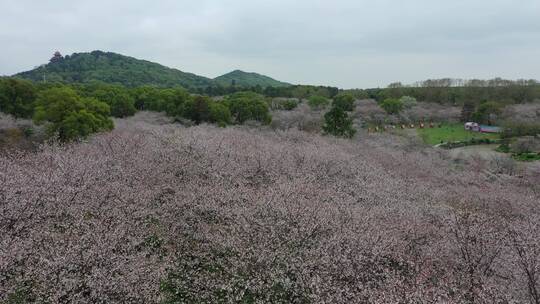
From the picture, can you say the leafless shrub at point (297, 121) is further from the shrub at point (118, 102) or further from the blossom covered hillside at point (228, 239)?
the blossom covered hillside at point (228, 239)

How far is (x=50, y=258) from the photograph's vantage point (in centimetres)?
780

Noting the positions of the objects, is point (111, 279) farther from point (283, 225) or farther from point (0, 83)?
point (0, 83)

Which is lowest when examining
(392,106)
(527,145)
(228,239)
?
(527,145)

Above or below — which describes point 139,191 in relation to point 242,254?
above

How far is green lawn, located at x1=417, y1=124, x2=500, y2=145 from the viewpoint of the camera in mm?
45372

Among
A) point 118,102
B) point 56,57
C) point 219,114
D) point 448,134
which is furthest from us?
point 56,57

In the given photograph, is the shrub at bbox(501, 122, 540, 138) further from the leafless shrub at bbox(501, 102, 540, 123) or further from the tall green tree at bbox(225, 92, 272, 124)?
the tall green tree at bbox(225, 92, 272, 124)

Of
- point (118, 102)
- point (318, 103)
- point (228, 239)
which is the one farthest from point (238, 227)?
point (318, 103)

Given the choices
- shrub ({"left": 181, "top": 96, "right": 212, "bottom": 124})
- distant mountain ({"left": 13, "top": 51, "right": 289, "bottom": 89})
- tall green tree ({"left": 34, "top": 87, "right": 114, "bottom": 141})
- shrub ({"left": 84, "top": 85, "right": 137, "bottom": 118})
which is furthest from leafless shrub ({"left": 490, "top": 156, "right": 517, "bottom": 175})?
distant mountain ({"left": 13, "top": 51, "right": 289, "bottom": 89})

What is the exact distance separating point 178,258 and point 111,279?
2633 mm

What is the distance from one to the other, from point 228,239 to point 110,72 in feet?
306

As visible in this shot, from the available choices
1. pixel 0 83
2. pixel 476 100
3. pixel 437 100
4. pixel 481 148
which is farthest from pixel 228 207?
pixel 437 100

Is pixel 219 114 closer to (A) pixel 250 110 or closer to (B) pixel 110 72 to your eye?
(A) pixel 250 110

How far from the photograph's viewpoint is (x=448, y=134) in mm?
49344
